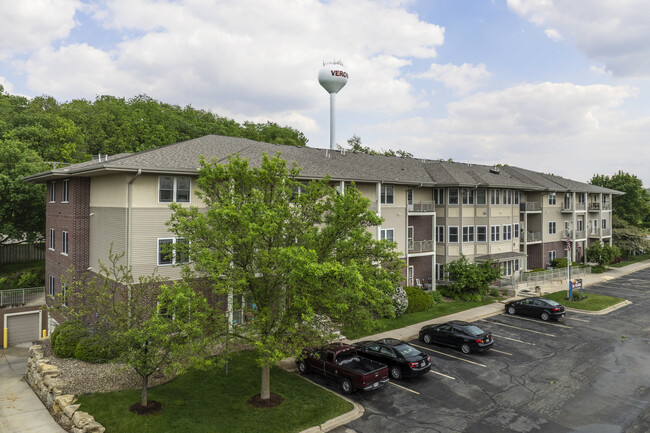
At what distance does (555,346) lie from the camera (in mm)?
21078

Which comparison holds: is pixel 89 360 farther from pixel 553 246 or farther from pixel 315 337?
pixel 553 246

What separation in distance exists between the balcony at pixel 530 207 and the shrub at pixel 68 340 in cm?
4130

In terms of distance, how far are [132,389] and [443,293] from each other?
25.5 metres

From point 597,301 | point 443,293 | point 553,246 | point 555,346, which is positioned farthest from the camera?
point 553,246

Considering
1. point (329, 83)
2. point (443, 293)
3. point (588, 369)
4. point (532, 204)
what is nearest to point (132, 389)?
point (588, 369)

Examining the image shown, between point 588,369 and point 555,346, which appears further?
point 555,346

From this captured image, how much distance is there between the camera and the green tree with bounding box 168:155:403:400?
12.4m

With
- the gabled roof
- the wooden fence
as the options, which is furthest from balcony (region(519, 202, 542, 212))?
the wooden fence

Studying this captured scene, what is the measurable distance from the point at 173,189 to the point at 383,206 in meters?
15.8

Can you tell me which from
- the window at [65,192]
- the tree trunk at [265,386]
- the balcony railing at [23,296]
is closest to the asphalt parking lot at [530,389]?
the tree trunk at [265,386]

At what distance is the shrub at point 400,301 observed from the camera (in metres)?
26.5

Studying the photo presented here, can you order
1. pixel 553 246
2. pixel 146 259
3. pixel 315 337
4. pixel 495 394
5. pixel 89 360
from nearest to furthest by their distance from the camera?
pixel 315 337, pixel 495 394, pixel 89 360, pixel 146 259, pixel 553 246

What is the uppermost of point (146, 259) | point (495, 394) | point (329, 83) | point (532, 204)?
point (329, 83)

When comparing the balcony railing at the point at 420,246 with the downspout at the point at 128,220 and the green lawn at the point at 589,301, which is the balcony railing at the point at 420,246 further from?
the downspout at the point at 128,220
